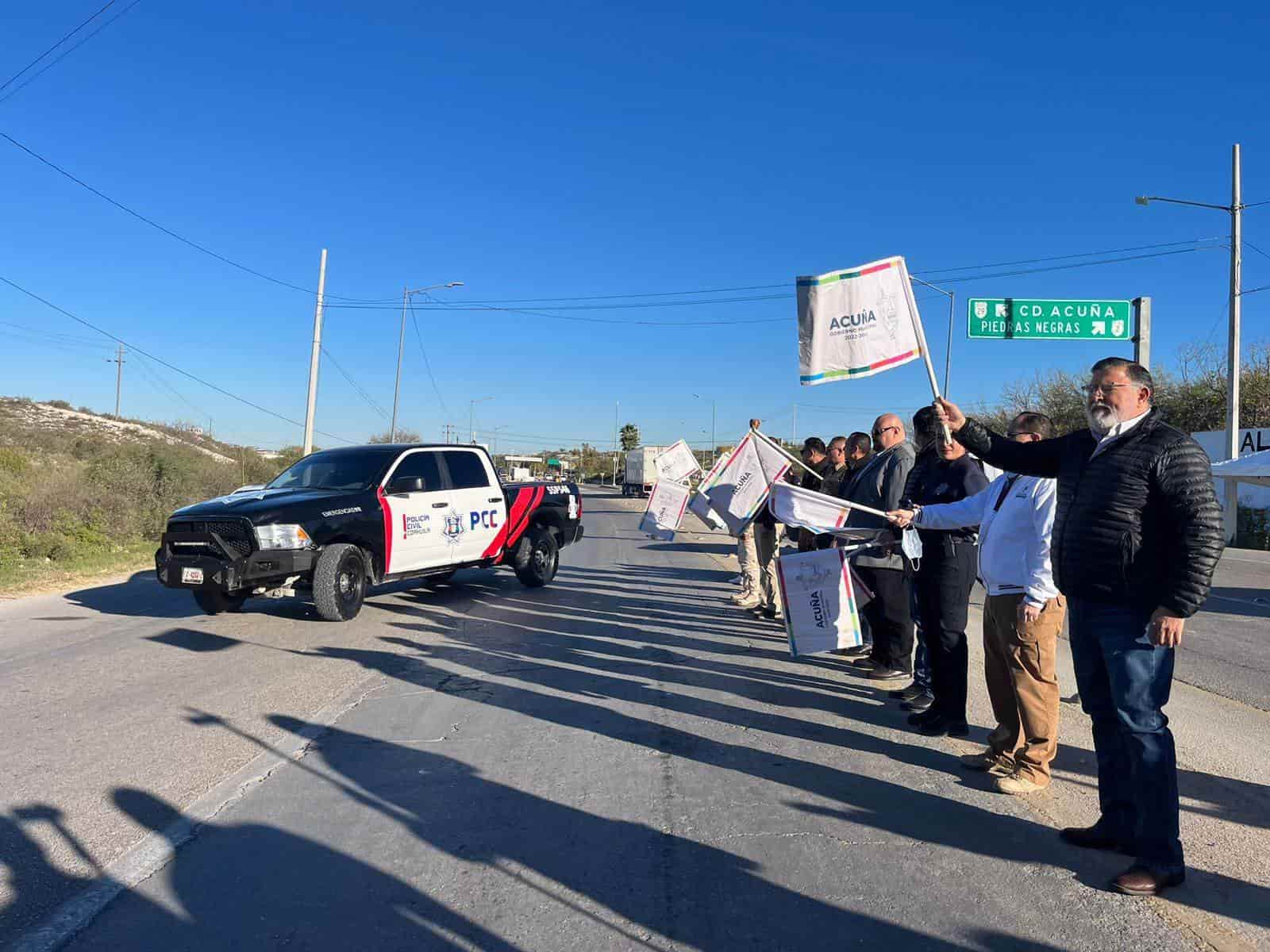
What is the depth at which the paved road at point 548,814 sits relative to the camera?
3.20 metres

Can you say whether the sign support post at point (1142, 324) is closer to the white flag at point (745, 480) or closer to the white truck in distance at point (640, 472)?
the white flag at point (745, 480)

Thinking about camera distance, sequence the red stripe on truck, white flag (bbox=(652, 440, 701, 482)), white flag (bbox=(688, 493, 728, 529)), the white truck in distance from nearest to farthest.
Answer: the red stripe on truck → white flag (bbox=(688, 493, 728, 529)) → white flag (bbox=(652, 440, 701, 482)) → the white truck in distance

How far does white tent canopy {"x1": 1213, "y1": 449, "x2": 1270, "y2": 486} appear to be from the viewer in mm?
16250

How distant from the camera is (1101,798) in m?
3.95

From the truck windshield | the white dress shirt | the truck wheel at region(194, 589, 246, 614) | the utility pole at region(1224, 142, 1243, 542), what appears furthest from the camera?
the utility pole at region(1224, 142, 1243, 542)

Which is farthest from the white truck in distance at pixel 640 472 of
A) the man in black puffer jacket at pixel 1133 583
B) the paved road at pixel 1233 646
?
the man in black puffer jacket at pixel 1133 583

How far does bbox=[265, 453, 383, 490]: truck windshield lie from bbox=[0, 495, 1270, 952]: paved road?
280 cm

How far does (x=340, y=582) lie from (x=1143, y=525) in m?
7.65

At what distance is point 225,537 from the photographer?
8.83 metres

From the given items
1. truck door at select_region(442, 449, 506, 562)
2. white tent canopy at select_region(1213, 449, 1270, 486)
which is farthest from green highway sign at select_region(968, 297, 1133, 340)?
truck door at select_region(442, 449, 506, 562)

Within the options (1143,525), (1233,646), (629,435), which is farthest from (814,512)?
(629,435)

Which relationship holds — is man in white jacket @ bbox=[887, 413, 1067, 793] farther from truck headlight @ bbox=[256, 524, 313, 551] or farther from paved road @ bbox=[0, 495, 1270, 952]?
truck headlight @ bbox=[256, 524, 313, 551]

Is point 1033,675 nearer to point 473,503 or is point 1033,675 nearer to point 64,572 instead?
point 473,503

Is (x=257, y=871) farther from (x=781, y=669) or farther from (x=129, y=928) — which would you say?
(x=781, y=669)
